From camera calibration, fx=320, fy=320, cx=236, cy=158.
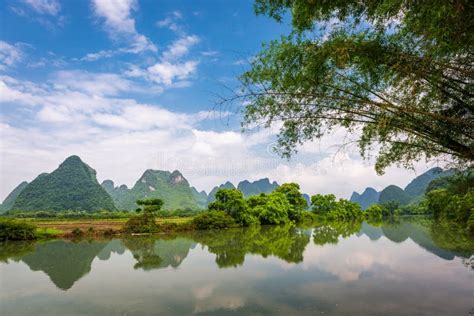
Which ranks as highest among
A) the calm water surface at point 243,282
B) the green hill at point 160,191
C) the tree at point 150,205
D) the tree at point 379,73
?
the green hill at point 160,191

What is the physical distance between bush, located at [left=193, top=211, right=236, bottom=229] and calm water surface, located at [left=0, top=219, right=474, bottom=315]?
11206 mm

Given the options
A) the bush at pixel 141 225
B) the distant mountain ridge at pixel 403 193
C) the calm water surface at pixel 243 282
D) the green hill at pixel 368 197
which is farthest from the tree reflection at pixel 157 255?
the green hill at pixel 368 197

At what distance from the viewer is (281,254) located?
1174 cm

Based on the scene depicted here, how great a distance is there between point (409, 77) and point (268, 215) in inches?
1070

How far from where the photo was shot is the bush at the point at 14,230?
55.8 ft

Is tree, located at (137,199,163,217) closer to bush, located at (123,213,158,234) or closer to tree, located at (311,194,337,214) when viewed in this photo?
bush, located at (123,213,158,234)

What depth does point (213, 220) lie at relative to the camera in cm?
2445

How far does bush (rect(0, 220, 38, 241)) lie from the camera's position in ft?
55.8

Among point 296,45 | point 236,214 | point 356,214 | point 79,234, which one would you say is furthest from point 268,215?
point 296,45

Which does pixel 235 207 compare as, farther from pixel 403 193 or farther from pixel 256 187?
pixel 256 187

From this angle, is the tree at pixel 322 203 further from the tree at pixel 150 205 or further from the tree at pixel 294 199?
the tree at pixel 150 205

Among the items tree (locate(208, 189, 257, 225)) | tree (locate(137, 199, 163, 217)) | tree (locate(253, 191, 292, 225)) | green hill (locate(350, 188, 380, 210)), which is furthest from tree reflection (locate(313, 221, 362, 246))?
green hill (locate(350, 188, 380, 210))

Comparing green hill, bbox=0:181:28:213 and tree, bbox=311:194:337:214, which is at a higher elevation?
green hill, bbox=0:181:28:213

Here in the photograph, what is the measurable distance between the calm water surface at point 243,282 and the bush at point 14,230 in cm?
501
